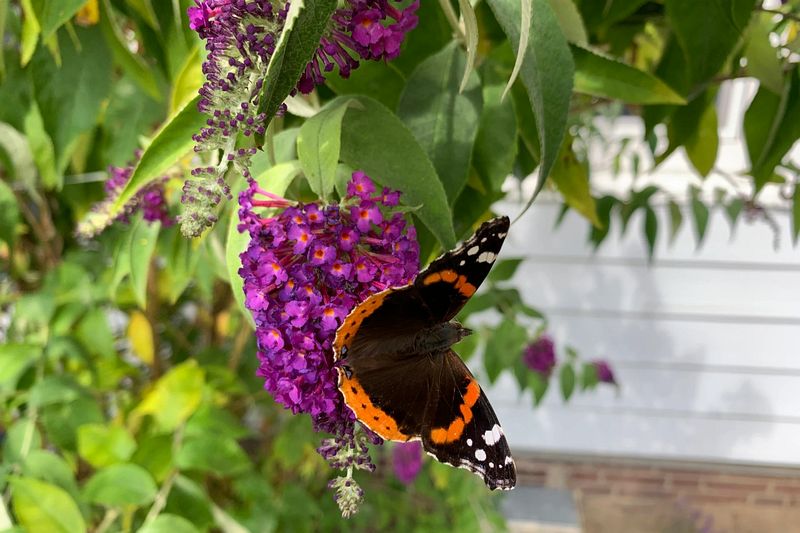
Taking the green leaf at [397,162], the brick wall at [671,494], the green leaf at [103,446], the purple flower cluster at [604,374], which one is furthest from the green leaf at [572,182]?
the brick wall at [671,494]

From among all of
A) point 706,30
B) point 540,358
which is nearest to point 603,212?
point 540,358

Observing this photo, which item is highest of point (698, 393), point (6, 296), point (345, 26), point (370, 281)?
point (345, 26)

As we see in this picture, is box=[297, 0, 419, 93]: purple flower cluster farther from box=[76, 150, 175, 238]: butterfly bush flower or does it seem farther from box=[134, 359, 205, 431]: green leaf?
box=[134, 359, 205, 431]: green leaf

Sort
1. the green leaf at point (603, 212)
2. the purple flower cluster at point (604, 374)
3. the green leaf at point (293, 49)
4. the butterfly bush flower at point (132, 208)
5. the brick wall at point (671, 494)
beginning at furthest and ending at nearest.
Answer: the brick wall at point (671, 494) < the purple flower cluster at point (604, 374) < the green leaf at point (603, 212) < the butterfly bush flower at point (132, 208) < the green leaf at point (293, 49)

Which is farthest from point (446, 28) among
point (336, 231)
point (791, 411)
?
point (791, 411)

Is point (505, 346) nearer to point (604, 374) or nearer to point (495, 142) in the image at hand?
point (604, 374)

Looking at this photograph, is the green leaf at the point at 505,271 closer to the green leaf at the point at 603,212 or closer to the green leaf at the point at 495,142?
the green leaf at the point at 603,212

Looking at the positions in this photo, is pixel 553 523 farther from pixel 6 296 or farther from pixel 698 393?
pixel 6 296
